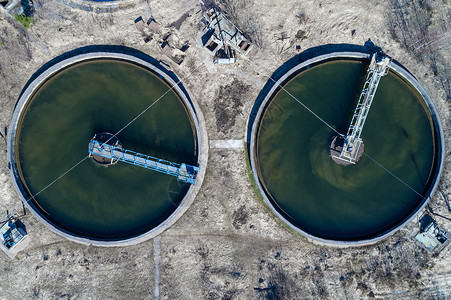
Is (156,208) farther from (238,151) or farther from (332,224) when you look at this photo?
(332,224)

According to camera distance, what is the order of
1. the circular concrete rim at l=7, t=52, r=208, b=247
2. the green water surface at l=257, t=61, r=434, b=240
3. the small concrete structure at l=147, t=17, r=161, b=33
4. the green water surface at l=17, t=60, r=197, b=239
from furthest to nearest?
the green water surface at l=17, t=60, r=197, b=239
the green water surface at l=257, t=61, r=434, b=240
the circular concrete rim at l=7, t=52, r=208, b=247
the small concrete structure at l=147, t=17, r=161, b=33

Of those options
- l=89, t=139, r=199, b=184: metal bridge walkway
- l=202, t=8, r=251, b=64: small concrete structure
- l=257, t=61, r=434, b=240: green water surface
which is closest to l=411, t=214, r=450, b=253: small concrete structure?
l=257, t=61, r=434, b=240: green water surface

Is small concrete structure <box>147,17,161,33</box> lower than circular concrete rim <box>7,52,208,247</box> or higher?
higher

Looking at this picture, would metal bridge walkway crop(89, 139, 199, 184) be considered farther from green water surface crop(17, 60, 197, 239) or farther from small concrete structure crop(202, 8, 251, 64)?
small concrete structure crop(202, 8, 251, 64)

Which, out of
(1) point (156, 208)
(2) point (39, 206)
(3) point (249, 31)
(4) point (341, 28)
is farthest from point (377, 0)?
(2) point (39, 206)

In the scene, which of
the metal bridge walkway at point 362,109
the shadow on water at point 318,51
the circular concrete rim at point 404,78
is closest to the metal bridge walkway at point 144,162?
the circular concrete rim at point 404,78

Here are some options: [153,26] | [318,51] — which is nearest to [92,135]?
[153,26]

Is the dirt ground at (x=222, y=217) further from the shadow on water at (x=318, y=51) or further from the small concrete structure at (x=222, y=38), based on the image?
the small concrete structure at (x=222, y=38)

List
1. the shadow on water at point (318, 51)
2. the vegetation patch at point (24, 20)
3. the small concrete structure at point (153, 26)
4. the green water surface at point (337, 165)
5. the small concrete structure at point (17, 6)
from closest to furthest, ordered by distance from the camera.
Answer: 1. the small concrete structure at point (17, 6)
2. the small concrete structure at point (153, 26)
3. the vegetation patch at point (24, 20)
4. the shadow on water at point (318, 51)
5. the green water surface at point (337, 165)
